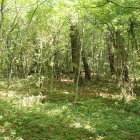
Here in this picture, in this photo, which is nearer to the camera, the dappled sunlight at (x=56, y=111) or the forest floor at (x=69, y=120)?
the forest floor at (x=69, y=120)

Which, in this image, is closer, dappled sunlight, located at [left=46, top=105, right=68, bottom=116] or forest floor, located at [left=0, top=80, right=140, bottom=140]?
forest floor, located at [left=0, top=80, right=140, bottom=140]

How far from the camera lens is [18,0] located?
1002 centimetres

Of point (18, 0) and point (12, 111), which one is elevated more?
point (18, 0)

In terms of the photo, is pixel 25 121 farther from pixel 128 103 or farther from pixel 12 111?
pixel 128 103

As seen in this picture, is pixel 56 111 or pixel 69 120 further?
pixel 56 111

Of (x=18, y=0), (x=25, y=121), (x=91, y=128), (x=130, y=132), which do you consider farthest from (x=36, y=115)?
(x=18, y=0)

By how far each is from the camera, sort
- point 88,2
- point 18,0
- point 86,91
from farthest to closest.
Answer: point 86,91
point 18,0
point 88,2

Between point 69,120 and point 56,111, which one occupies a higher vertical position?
point 56,111

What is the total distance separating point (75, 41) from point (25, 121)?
898 cm

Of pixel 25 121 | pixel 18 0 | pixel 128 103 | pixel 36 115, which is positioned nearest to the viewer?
pixel 25 121

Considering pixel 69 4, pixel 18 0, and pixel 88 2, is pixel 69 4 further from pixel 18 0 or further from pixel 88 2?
pixel 18 0

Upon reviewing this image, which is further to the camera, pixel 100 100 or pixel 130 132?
pixel 100 100

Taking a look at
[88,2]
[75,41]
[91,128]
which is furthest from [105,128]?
[75,41]

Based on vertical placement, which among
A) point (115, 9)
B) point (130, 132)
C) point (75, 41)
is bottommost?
point (130, 132)
